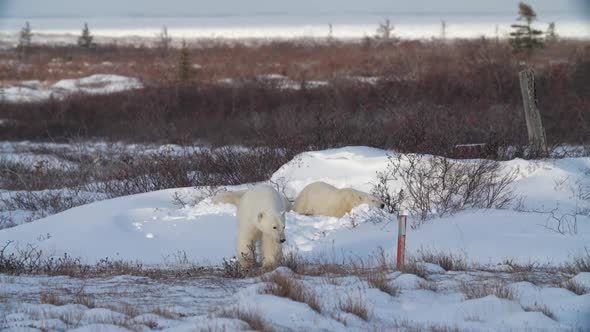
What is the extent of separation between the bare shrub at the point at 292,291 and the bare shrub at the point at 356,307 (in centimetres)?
18

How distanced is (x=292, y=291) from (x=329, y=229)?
390 centimetres

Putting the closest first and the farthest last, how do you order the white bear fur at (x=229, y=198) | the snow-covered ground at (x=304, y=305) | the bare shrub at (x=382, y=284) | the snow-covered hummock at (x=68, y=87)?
the snow-covered ground at (x=304, y=305) < the bare shrub at (x=382, y=284) < the white bear fur at (x=229, y=198) < the snow-covered hummock at (x=68, y=87)

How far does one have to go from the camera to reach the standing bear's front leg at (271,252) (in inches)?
272

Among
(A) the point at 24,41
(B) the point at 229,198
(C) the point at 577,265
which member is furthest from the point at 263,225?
(A) the point at 24,41

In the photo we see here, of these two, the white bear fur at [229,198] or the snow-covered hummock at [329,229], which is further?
the white bear fur at [229,198]

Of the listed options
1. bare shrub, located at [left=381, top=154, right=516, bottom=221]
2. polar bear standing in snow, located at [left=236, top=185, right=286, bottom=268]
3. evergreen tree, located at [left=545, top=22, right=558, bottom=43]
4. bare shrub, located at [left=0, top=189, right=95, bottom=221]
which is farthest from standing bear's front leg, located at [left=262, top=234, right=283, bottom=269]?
evergreen tree, located at [left=545, top=22, right=558, bottom=43]

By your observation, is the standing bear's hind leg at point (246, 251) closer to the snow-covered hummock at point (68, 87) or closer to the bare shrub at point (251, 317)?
the bare shrub at point (251, 317)

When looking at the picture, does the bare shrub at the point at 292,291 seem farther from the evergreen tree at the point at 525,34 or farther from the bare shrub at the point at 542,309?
the evergreen tree at the point at 525,34

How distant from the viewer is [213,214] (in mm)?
10031

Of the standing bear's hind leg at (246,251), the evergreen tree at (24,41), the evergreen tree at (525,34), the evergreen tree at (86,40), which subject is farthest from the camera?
the evergreen tree at (86,40)

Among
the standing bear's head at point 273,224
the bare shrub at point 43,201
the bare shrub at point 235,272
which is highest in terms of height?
the standing bear's head at point 273,224

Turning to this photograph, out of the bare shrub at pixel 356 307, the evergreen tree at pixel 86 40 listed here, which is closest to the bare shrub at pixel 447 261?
the bare shrub at pixel 356 307

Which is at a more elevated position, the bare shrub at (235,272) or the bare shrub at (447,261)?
the bare shrub at (447,261)

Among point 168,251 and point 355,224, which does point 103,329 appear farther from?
point 355,224
